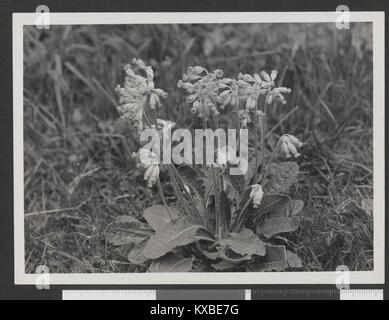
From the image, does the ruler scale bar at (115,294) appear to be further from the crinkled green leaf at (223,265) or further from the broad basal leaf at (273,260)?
the broad basal leaf at (273,260)

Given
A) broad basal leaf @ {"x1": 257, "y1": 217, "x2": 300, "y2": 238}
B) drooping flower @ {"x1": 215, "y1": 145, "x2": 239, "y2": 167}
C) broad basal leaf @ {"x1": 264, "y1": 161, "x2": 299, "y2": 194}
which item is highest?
drooping flower @ {"x1": 215, "y1": 145, "x2": 239, "y2": 167}

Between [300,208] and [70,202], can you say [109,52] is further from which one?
[300,208]

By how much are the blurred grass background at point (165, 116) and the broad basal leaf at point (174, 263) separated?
0.13 metres

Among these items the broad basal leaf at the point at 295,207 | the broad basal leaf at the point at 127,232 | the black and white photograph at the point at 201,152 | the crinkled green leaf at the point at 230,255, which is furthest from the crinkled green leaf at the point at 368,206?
the broad basal leaf at the point at 127,232

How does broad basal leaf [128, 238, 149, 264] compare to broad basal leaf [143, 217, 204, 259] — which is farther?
broad basal leaf [128, 238, 149, 264]

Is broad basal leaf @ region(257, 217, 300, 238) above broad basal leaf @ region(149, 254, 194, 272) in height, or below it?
above

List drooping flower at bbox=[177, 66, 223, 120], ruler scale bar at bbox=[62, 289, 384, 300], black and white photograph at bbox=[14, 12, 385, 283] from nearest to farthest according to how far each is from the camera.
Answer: drooping flower at bbox=[177, 66, 223, 120] < black and white photograph at bbox=[14, 12, 385, 283] < ruler scale bar at bbox=[62, 289, 384, 300]

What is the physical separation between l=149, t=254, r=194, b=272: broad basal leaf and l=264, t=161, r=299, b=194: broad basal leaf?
358 millimetres

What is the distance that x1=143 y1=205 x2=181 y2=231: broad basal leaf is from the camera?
291 cm

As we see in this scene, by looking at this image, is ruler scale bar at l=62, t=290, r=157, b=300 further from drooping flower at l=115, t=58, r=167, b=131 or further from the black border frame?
drooping flower at l=115, t=58, r=167, b=131

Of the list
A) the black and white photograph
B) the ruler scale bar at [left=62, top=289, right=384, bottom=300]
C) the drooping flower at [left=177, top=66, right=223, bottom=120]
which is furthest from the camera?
the ruler scale bar at [left=62, top=289, right=384, bottom=300]

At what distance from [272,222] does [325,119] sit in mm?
535

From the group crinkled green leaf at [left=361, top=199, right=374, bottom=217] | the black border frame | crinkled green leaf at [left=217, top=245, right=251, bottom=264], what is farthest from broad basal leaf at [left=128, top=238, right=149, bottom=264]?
crinkled green leaf at [left=361, top=199, right=374, bottom=217]
